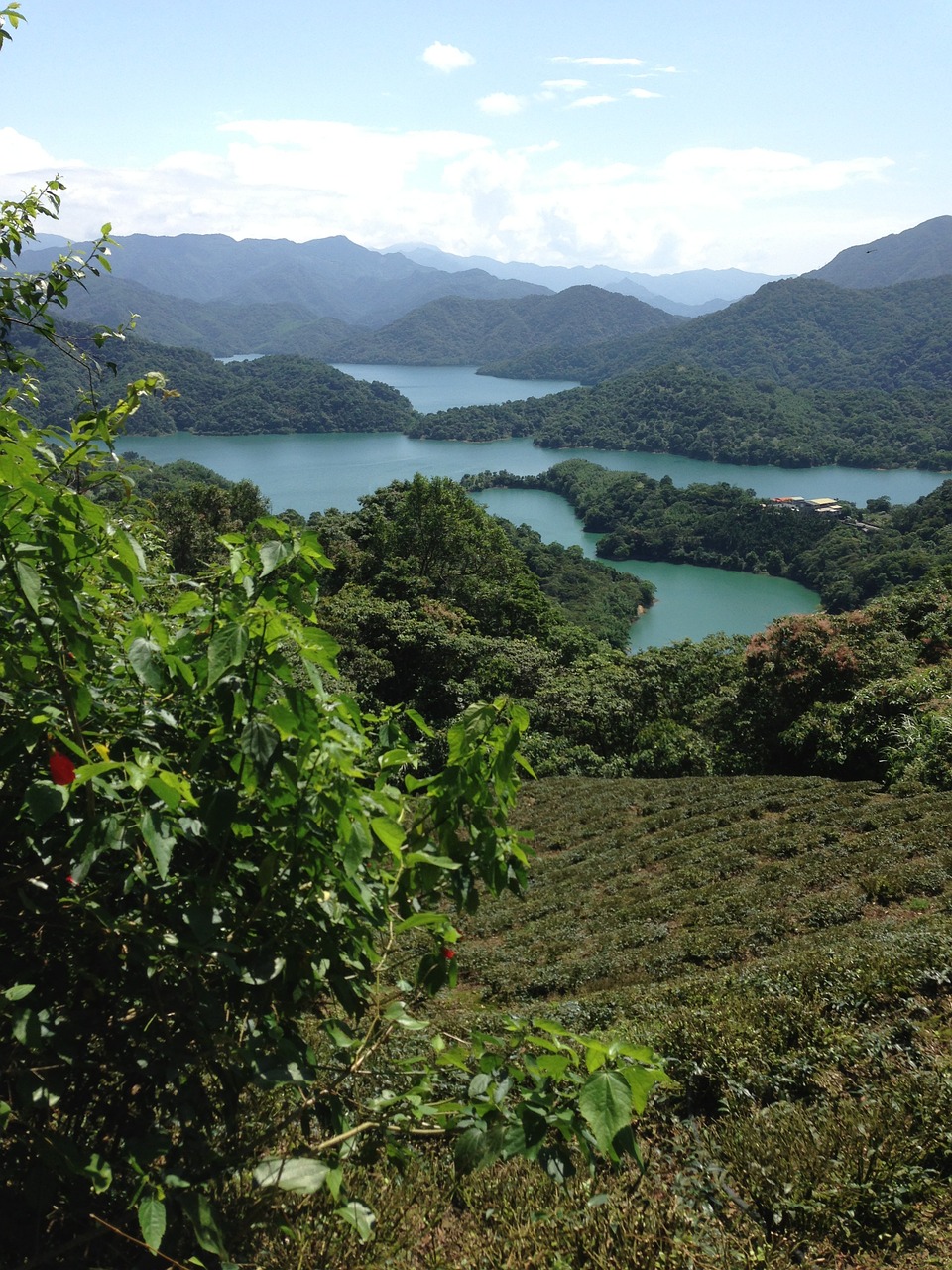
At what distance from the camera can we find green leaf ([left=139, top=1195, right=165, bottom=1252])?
3.22 feet

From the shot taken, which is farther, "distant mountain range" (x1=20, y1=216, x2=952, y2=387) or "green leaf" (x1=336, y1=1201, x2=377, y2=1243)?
"distant mountain range" (x1=20, y1=216, x2=952, y2=387)

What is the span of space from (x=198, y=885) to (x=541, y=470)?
91.8 meters

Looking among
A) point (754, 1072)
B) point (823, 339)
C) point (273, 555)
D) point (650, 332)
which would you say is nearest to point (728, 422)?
point (823, 339)

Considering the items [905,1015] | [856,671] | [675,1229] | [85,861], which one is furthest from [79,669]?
[856,671]

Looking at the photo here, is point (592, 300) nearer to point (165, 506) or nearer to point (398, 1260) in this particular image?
point (165, 506)

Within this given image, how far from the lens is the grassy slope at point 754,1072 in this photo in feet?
6.33

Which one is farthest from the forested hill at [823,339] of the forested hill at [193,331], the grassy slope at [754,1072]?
the grassy slope at [754,1072]

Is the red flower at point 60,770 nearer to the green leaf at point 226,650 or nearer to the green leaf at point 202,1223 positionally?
the green leaf at point 226,650

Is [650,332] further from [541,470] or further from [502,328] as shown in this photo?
[541,470]

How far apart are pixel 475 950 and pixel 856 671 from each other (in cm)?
860

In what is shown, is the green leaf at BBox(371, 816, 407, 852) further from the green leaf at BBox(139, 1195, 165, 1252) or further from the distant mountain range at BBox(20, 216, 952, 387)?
the distant mountain range at BBox(20, 216, 952, 387)

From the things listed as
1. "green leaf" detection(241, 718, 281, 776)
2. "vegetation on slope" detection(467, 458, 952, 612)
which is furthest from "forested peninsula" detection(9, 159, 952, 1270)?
"vegetation on slope" detection(467, 458, 952, 612)

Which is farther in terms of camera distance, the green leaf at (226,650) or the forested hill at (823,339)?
the forested hill at (823,339)

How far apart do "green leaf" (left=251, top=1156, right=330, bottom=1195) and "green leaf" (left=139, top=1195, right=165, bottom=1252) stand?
167mm
